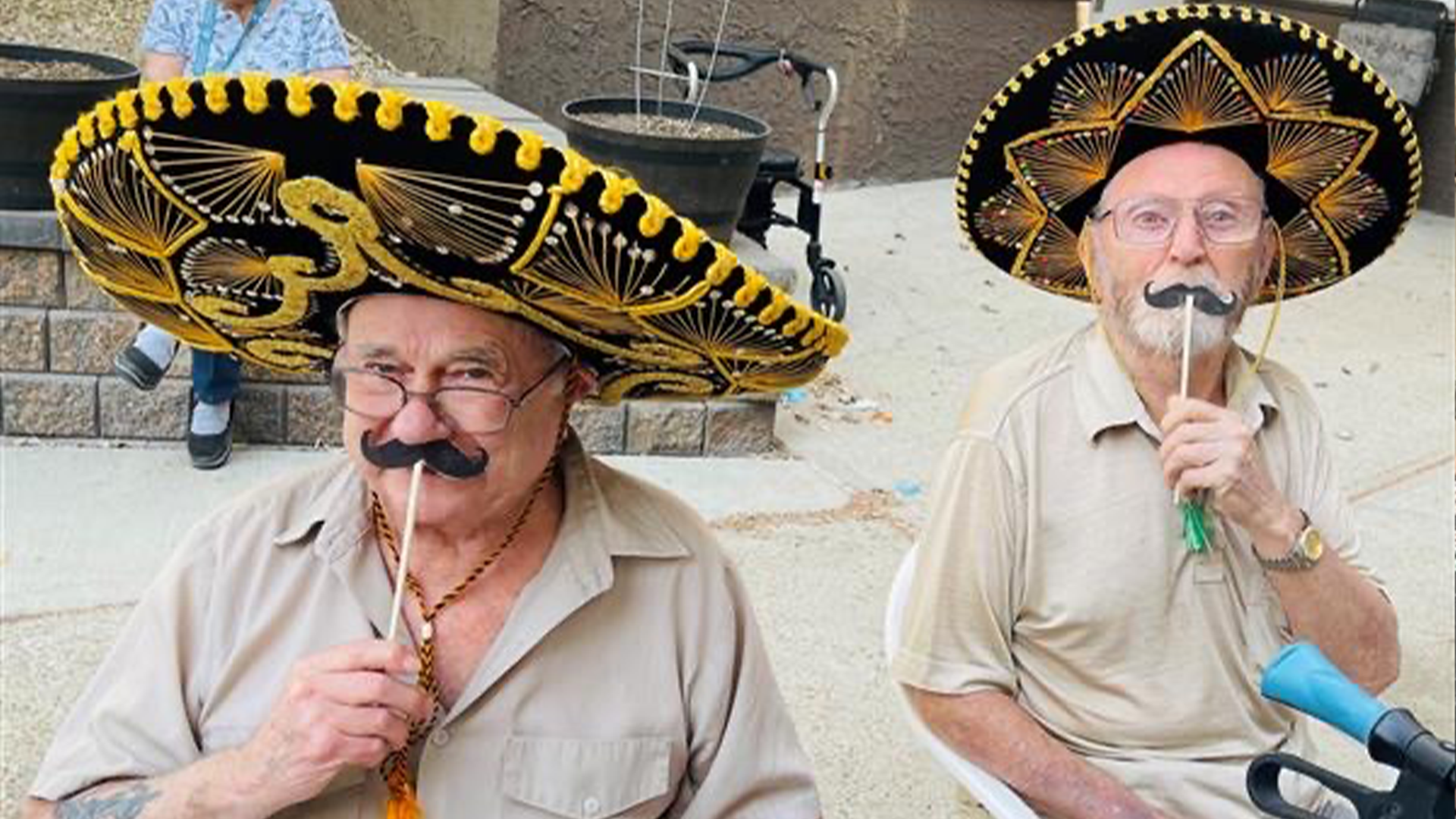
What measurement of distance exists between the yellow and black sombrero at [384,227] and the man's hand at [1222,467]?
496 mm

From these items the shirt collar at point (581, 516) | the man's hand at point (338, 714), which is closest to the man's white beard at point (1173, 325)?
the shirt collar at point (581, 516)

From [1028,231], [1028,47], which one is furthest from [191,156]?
[1028,47]

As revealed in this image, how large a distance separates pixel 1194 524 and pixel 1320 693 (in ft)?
2.95

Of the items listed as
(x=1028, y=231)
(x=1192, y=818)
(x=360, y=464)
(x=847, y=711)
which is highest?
(x=1028, y=231)

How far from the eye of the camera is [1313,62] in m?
2.46

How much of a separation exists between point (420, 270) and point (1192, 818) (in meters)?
1.31

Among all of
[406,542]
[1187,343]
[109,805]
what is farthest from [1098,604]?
[109,805]

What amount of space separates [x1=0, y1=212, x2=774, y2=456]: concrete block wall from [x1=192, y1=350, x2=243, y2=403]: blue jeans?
0.48 ft

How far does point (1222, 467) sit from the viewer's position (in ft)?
7.16

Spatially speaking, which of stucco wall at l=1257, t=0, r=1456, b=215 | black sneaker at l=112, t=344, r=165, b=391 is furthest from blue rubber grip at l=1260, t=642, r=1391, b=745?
stucco wall at l=1257, t=0, r=1456, b=215

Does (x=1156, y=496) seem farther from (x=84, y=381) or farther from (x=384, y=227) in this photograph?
(x=84, y=381)

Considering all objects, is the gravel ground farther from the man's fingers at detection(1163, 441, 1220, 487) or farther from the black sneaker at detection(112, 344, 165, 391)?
the man's fingers at detection(1163, 441, 1220, 487)

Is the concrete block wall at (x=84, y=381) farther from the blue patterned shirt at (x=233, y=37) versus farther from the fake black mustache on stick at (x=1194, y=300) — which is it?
the fake black mustache on stick at (x=1194, y=300)

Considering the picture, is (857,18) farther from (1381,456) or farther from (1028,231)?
(1028,231)
